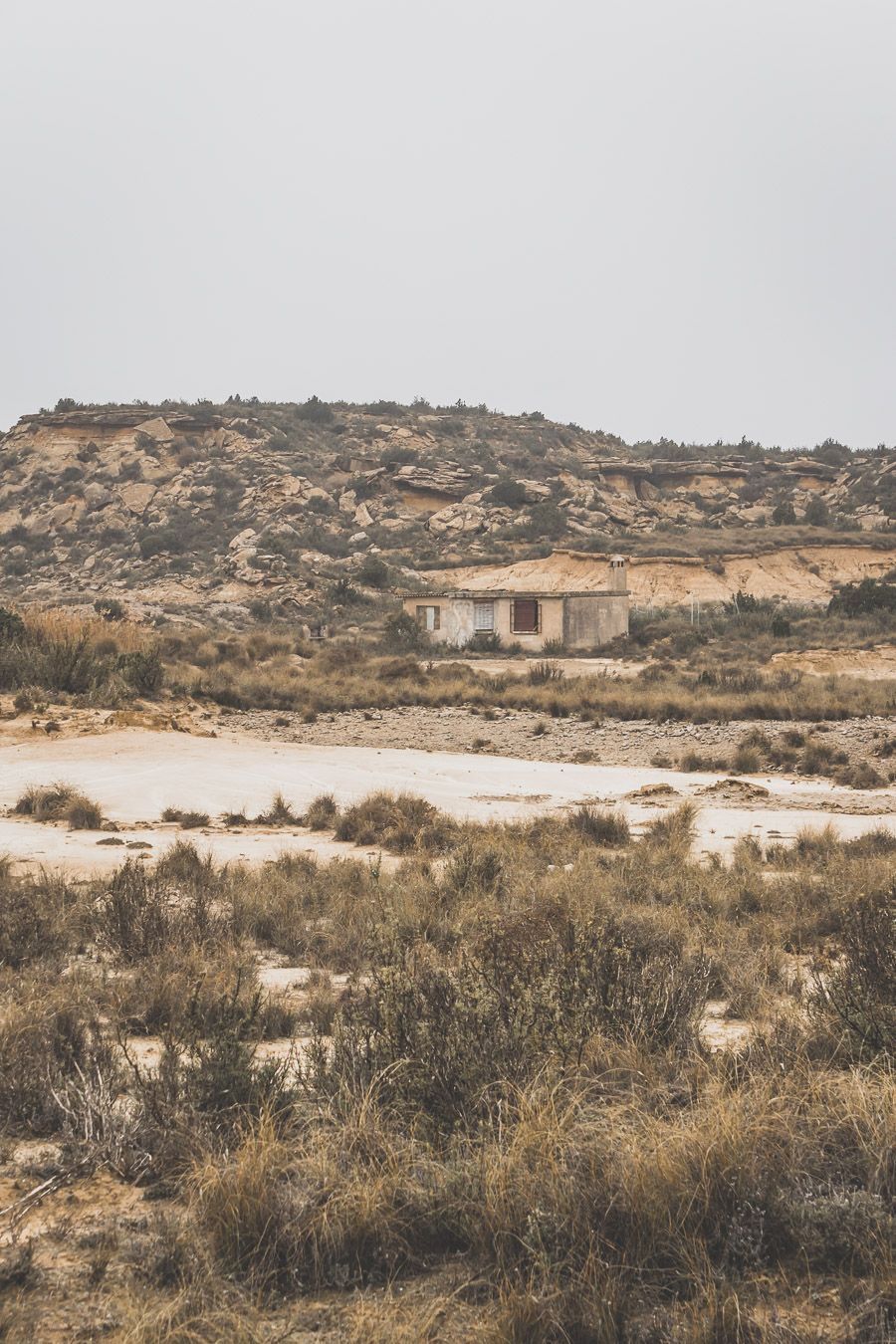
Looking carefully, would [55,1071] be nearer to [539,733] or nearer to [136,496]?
[539,733]

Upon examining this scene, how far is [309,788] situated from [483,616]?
1170 inches

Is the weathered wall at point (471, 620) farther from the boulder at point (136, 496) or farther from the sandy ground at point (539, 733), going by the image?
the boulder at point (136, 496)

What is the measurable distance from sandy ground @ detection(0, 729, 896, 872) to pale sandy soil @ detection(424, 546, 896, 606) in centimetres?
3275

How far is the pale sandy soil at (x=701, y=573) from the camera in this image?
52000 millimetres

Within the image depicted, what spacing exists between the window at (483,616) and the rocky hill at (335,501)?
9914 mm

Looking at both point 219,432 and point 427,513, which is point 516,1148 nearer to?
point 427,513

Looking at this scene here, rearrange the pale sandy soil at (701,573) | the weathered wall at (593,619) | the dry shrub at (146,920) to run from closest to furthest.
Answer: the dry shrub at (146,920), the weathered wall at (593,619), the pale sandy soil at (701,573)

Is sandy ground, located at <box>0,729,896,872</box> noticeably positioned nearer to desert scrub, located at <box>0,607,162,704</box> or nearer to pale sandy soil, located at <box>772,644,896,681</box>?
desert scrub, located at <box>0,607,162,704</box>

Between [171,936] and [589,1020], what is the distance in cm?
308

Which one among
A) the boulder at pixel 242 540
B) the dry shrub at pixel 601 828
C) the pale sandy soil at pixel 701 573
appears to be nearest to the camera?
the dry shrub at pixel 601 828

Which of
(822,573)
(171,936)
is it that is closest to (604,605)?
(822,573)

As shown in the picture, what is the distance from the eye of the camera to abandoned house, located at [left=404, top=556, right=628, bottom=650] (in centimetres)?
4372

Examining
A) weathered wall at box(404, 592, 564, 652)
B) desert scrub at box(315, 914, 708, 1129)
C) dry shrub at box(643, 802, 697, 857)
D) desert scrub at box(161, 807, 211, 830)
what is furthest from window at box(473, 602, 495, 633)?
desert scrub at box(315, 914, 708, 1129)

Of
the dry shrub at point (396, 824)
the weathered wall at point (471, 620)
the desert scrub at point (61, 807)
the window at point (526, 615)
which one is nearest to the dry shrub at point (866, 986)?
the dry shrub at point (396, 824)
